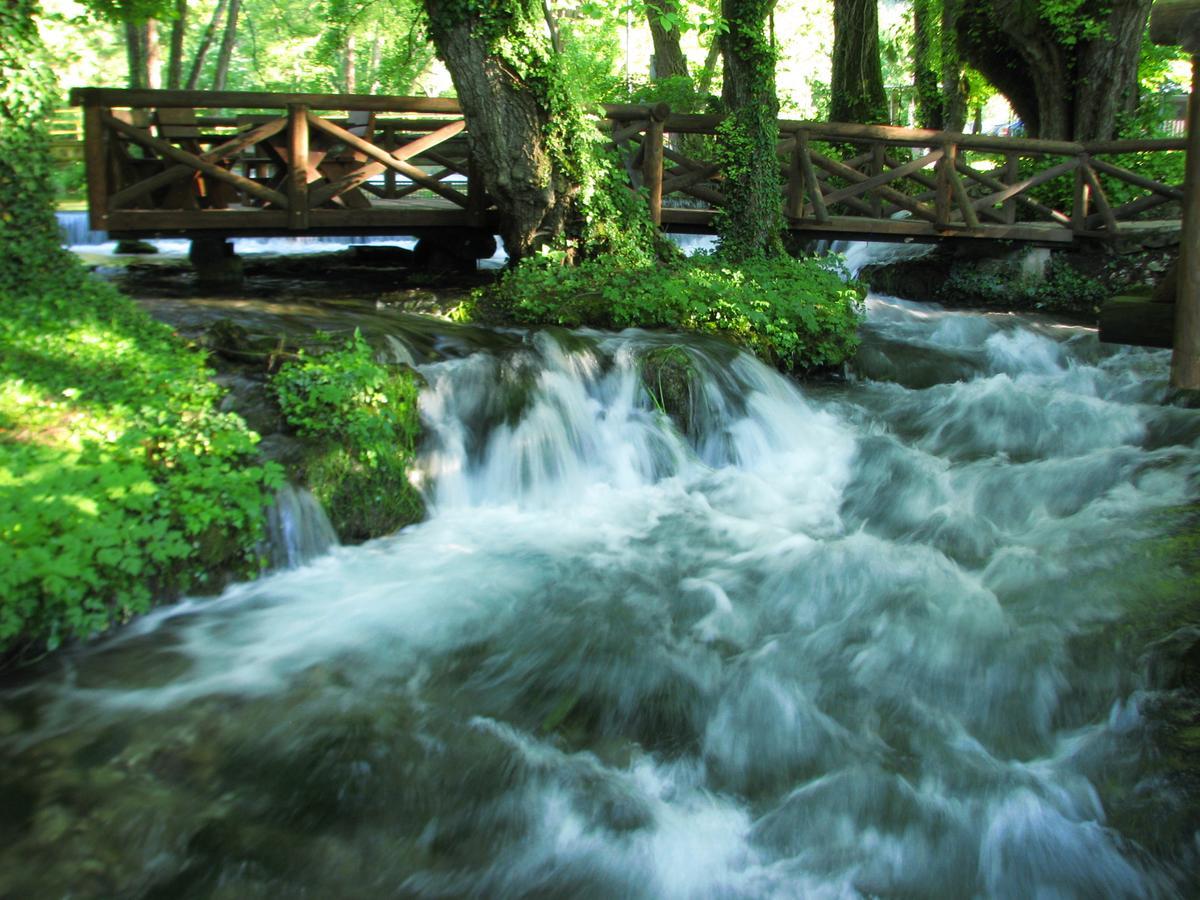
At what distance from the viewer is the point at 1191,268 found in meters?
5.31

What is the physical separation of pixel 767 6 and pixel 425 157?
4.29m

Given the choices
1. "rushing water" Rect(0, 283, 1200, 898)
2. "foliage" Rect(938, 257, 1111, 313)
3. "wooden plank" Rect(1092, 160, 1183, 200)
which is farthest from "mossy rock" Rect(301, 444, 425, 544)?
"wooden plank" Rect(1092, 160, 1183, 200)

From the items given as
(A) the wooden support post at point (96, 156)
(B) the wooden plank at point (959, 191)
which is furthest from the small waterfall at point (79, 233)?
(B) the wooden plank at point (959, 191)

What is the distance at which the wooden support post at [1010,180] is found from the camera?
1361 cm

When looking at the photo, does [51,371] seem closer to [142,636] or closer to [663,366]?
[142,636]

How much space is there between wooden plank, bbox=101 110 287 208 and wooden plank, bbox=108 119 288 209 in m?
0.12

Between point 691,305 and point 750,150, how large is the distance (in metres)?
3.20

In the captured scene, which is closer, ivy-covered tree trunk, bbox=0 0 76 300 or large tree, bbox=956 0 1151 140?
ivy-covered tree trunk, bbox=0 0 76 300

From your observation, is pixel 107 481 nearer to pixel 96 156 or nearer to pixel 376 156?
pixel 96 156

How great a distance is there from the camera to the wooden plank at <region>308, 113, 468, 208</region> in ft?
33.2

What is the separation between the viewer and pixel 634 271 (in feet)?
33.0

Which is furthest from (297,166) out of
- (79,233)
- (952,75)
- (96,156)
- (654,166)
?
(952,75)

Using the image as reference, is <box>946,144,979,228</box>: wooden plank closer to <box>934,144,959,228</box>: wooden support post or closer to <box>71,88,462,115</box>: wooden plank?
<box>934,144,959,228</box>: wooden support post

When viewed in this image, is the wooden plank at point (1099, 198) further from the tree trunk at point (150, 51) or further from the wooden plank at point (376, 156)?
the tree trunk at point (150, 51)
